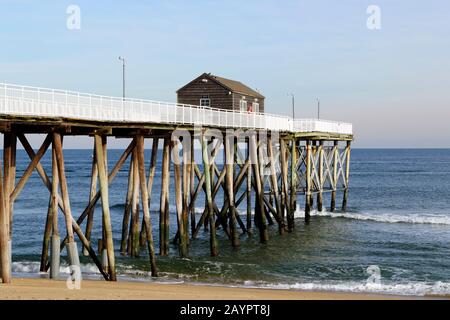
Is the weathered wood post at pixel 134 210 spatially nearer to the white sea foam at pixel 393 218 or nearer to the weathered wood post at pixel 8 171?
the weathered wood post at pixel 8 171

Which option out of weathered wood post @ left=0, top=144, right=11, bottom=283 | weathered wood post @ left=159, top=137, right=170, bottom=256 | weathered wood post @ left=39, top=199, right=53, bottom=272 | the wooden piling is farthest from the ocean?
weathered wood post @ left=0, top=144, right=11, bottom=283

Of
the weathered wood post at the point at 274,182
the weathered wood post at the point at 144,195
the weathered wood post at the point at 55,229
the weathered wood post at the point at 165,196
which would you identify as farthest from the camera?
the weathered wood post at the point at 274,182

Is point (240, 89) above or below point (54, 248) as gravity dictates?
above

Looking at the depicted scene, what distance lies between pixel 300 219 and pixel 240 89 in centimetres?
927

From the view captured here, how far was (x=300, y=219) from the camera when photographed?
35.7 metres

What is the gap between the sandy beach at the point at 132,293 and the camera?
13.3 metres

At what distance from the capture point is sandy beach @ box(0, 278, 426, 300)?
43.7 ft

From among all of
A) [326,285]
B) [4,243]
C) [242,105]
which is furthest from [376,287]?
[242,105]

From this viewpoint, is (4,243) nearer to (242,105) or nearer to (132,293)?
(132,293)

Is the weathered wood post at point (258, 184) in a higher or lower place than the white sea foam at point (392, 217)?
higher

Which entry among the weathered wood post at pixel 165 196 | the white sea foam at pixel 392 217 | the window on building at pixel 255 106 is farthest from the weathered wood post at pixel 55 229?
the white sea foam at pixel 392 217

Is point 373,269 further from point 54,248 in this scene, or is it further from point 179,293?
point 54,248

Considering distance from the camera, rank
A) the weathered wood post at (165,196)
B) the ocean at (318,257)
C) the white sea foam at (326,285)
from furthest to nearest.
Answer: the weathered wood post at (165,196) → the ocean at (318,257) → the white sea foam at (326,285)
